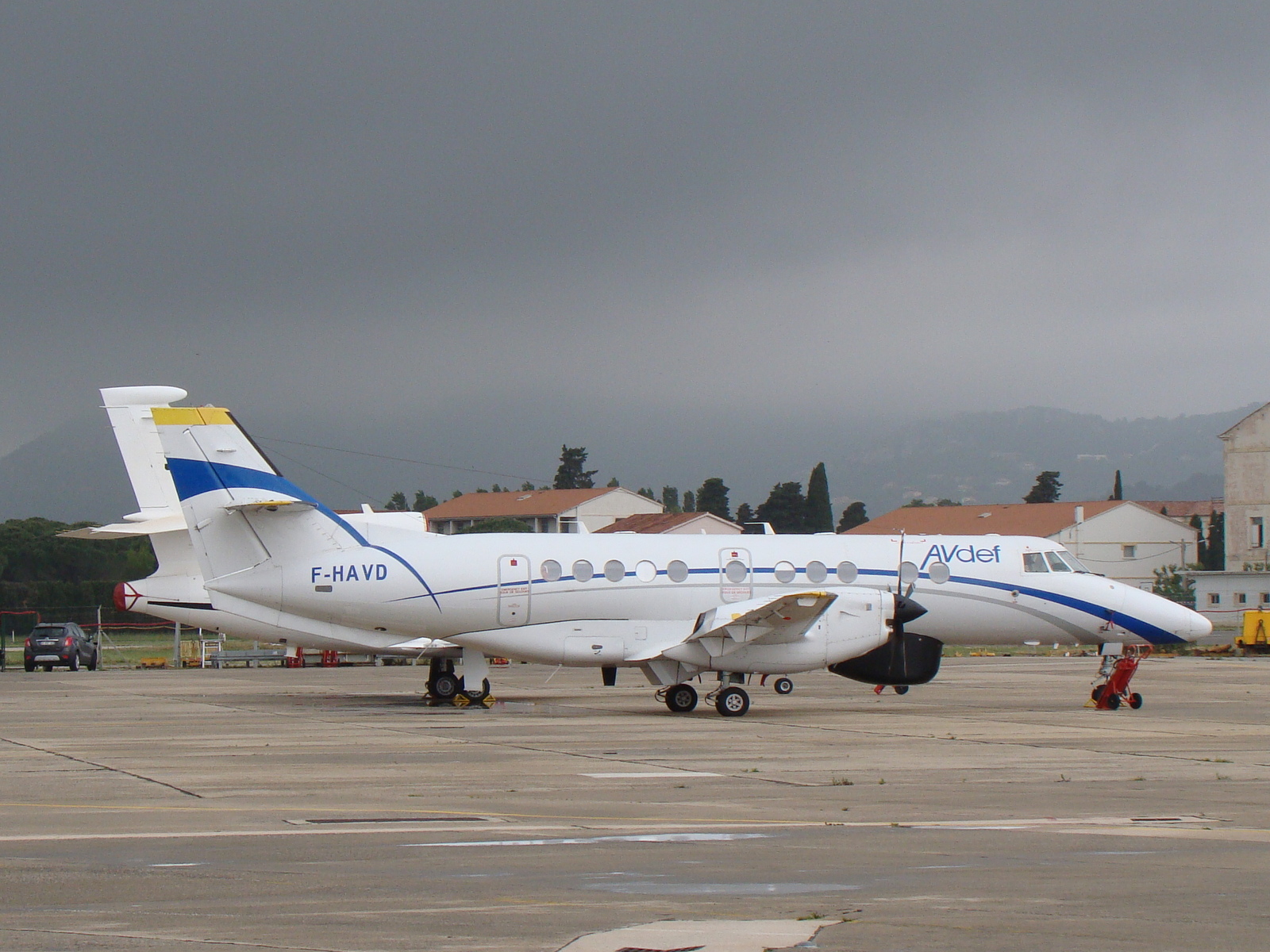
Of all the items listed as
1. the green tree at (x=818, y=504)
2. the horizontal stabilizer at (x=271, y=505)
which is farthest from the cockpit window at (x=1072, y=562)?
the green tree at (x=818, y=504)

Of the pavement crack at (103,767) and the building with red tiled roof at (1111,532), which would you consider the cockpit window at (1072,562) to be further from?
the building with red tiled roof at (1111,532)

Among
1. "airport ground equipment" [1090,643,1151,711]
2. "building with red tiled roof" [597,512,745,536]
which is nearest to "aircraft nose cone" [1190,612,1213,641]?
"airport ground equipment" [1090,643,1151,711]

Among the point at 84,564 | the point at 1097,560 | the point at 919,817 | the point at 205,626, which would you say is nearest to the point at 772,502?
the point at 1097,560

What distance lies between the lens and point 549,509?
116 meters

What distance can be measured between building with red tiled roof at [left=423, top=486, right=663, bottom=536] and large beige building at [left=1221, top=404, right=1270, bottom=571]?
46.1 metres

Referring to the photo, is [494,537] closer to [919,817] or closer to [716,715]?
[716,715]

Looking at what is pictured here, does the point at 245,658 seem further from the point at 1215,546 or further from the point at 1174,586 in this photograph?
the point at 1215,546

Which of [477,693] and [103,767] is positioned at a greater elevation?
[477,693]

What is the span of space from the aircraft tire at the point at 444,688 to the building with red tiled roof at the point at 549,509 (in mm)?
79230

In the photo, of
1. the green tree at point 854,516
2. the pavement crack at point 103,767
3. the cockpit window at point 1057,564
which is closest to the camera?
the pavement crack at point 103,767

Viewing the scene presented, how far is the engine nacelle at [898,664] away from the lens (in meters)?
→ 25.2

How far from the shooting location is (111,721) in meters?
23.5

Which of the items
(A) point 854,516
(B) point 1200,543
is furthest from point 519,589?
(A) point 854,516

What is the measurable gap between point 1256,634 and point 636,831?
4585cm
